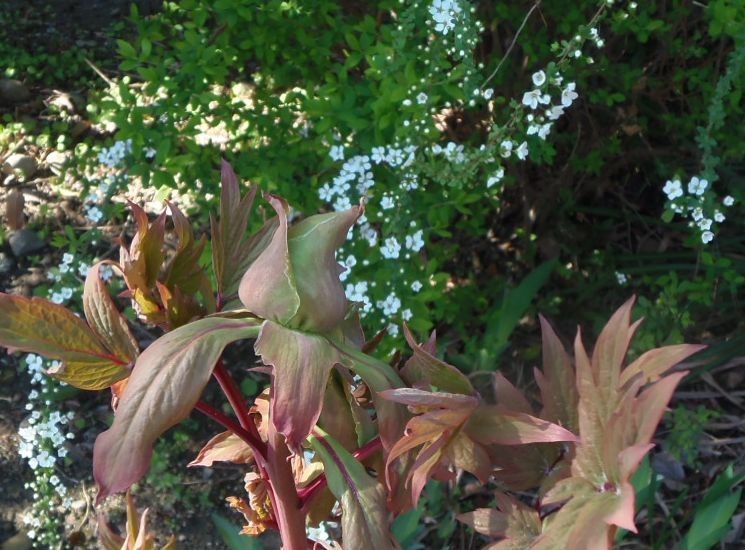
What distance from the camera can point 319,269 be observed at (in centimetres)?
65

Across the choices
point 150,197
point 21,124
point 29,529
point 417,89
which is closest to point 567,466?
point 417,89

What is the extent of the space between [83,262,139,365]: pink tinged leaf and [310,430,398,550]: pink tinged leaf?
0.20 metres

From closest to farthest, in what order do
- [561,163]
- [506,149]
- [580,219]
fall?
[506,149]
[561,163]
[580,219]

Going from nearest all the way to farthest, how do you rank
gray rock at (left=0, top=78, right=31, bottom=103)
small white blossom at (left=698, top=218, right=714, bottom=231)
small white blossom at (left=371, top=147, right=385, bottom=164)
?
small white blossom at (left=698, top=218, right=714, bottom=231)
small white blossom at (left=371, top=147, right=385, bottom=164)
gray rock at (left=0, top=78, right=31, bottom=103)

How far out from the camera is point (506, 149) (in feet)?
5.62

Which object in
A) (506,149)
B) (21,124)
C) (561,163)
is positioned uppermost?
(21,124)

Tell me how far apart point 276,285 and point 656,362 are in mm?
294

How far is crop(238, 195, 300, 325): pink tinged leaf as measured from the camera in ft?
2.07

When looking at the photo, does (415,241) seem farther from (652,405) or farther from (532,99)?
(652,405)

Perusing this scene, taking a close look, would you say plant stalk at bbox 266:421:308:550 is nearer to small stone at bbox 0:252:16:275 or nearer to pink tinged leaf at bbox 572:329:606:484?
pink tinged leaf at bbox 572:329:606:484

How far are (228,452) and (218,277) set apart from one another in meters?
0.22

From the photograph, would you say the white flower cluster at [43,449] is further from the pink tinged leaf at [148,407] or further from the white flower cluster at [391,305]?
the pink tinged leaf at [148,407]

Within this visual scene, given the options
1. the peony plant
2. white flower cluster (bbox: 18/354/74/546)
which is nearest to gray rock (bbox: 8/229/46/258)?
white flower cluster (bbox: 18/354/74/546)

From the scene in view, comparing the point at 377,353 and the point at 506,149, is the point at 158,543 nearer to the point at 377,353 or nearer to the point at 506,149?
the point at 377,353
